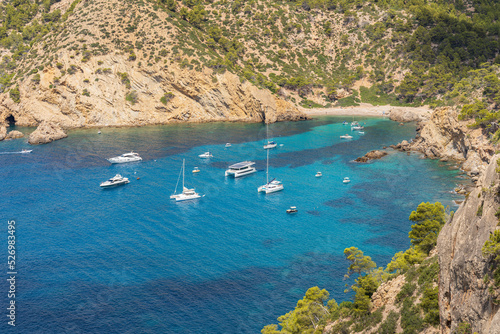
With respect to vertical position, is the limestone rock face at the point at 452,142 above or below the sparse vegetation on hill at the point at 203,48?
below

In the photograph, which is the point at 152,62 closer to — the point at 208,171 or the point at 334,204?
the point at 208,171

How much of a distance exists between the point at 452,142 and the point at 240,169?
56154 millimetres

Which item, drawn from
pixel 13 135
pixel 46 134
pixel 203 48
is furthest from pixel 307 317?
pixel 203 48

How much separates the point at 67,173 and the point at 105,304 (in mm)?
60968

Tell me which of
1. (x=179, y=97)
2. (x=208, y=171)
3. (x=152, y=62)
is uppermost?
(x=152, y=62)

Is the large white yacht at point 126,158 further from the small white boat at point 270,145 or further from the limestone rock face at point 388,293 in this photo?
the limestone rock face at point 388,293

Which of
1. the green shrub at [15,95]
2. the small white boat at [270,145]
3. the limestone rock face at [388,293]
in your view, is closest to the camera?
the limestone rock face at [388,293]

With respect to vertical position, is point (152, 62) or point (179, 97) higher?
point (152, 62)

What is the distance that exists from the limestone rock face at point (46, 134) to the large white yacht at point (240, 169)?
2684 inches

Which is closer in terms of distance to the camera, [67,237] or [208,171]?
[67,237]

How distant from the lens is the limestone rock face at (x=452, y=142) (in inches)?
3625

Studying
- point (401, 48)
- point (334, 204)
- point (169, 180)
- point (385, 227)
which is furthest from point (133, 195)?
point (401, 48)

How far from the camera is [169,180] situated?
9431 centimetres

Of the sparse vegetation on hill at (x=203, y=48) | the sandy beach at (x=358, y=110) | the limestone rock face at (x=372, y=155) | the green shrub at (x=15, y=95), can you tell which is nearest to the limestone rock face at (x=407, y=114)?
the sandy beach at (x=358, y=110)
